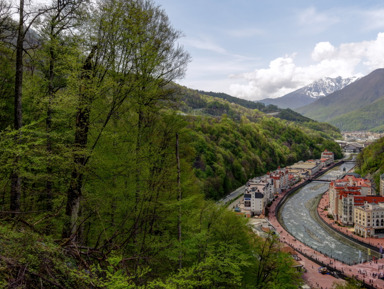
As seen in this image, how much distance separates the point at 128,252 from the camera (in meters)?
5.81

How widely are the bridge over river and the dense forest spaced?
16.6 meters

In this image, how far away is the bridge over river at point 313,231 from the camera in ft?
73.0

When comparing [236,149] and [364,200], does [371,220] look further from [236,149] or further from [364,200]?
[236,149]

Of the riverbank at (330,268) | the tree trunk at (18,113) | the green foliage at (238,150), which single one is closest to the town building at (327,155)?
the green foliage at (238,150)

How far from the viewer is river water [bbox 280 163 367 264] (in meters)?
22.2

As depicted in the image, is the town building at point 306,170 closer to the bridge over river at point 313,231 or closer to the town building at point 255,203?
the bridge over river at point 313,231

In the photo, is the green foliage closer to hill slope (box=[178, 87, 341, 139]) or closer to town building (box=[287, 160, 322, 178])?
town building (box=[287, 160, 322, 178])

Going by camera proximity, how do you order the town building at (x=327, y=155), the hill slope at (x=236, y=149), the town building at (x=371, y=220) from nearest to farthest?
the town building at (x=371, y=220)
the hill slope at (x=236, y=149)
the town building at (x=327, y=155)

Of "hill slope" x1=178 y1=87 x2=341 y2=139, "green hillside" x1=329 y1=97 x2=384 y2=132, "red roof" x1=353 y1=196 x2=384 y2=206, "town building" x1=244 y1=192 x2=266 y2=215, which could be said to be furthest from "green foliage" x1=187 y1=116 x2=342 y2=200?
"green hillside" x1=329 y1=97 x2=384 y2=132

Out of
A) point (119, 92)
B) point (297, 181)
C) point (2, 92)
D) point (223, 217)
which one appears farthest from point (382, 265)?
point (297, 181)

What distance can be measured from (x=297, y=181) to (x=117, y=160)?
1920 inches

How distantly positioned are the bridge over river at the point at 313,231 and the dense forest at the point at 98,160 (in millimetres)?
16596

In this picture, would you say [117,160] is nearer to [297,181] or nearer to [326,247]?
[326,247]

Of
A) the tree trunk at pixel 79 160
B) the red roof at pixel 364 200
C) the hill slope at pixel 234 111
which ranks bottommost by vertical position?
the red roof at pixel 364 200
